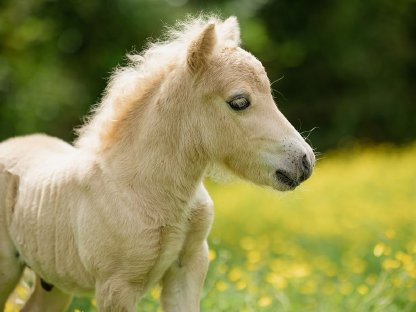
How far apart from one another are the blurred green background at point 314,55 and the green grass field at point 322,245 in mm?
3162

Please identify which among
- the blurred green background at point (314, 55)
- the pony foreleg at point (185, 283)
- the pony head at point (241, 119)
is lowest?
the blurred green background at point (314, 55)

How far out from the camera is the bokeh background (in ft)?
17.4

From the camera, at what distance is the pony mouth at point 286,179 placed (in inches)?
137

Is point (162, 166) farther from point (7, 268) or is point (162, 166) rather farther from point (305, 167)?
point (7, 268)

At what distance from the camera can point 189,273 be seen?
3.77m

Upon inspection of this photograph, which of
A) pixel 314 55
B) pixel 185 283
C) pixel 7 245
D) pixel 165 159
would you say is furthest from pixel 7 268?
pixel 314 55

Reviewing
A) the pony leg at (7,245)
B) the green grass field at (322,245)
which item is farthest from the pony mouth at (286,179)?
the pony leg at (7,245)

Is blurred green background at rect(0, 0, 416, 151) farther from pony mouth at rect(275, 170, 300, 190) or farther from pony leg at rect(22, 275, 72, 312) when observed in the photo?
pony mouth at rect(275, 170, 300, 190)

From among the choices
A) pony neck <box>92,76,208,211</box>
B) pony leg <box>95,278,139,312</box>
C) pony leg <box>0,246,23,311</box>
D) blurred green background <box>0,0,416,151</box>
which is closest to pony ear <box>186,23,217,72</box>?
pony neck <box>92,76,208,211</box>

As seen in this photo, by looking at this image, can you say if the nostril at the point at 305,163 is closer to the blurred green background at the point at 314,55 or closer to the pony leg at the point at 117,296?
the pony leg at the point at 117,296

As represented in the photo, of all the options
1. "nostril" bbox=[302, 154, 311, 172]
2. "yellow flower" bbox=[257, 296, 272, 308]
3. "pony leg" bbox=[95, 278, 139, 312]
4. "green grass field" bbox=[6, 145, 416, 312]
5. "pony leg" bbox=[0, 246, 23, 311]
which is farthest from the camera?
"green grass field" bbox=[6, 145, 416, 312]

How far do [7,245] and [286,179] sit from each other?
1.63 meters

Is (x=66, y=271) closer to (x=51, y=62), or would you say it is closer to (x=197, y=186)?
(x=197, y=186)

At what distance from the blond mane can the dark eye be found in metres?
0.32
